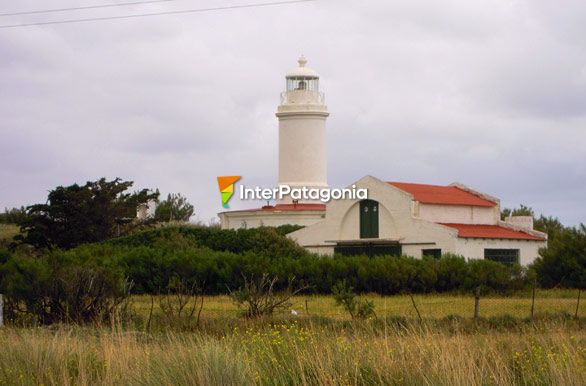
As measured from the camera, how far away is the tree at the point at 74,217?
2005 inches

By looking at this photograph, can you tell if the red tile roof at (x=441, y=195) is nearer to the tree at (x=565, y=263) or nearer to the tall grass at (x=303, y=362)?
the tree at (x=565, y=263)

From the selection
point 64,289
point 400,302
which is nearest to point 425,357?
Answer: point 64,289

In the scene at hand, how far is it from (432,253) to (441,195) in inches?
167

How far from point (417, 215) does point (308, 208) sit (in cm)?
1174

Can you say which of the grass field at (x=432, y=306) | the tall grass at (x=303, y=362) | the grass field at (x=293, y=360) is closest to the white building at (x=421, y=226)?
the grass field at (x=432, y=306)

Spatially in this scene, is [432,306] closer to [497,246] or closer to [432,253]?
[432,253]

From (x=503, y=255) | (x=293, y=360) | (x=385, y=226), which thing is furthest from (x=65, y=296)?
(x=503, y=255)

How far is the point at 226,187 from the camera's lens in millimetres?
59312

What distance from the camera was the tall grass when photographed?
11.7 meters

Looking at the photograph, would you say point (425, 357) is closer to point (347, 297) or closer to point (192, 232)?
point (347, 297)

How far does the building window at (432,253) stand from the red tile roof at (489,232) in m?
1.09

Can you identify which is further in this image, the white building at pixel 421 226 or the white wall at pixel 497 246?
the white building at pixel 421 226

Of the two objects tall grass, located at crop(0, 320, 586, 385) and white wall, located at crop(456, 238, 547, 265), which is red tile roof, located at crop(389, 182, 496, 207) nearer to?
white wall, located at crop(456, 238, 547, 265)

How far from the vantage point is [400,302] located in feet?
105
